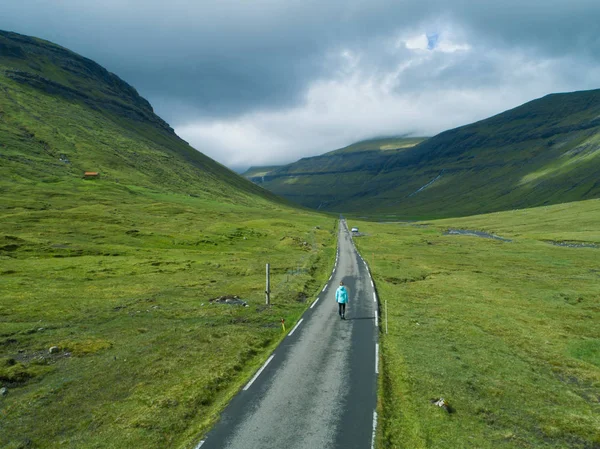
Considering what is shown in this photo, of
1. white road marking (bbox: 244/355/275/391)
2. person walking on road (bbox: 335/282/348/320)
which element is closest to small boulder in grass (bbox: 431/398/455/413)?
white road marking (bbox: 244/355/275/391)

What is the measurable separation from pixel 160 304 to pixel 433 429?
2802 cm

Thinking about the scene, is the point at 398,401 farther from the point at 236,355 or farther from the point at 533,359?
the point at 533,359

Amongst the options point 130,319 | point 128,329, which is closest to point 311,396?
point 128,329

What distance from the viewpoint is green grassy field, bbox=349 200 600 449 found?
14211 millimetres

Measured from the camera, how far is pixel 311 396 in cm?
1642

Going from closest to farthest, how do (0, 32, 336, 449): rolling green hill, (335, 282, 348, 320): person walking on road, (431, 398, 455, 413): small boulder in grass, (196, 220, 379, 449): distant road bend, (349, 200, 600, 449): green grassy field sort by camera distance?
(196, 220, 379, 449): distant road bend
(349, 200, 600, 449): green grassy field
(0, 32, 336, 449): rolling green hill
(431, 398, 455, 413): small boulder in grass
(335, 282, 348, 320): person walking on road

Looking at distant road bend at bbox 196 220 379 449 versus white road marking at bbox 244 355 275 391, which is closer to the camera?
distant road bend at bbox 196 220 379 449

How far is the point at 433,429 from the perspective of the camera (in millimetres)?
13914

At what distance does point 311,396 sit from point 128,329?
1768 cm

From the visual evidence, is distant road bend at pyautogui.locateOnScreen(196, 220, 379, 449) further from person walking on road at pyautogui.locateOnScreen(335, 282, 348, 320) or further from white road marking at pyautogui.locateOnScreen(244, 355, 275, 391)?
person walking on road at pyautogui.locateOnScreen(335, 282, 348, 320)

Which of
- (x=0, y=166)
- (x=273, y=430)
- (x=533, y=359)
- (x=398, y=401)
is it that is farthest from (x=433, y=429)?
(x=0, y=166)

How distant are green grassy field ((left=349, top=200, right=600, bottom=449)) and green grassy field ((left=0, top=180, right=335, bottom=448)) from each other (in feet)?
28.1

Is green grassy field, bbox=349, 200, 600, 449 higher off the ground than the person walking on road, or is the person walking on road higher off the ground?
the person walking on road

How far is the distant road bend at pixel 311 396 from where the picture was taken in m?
13.2
